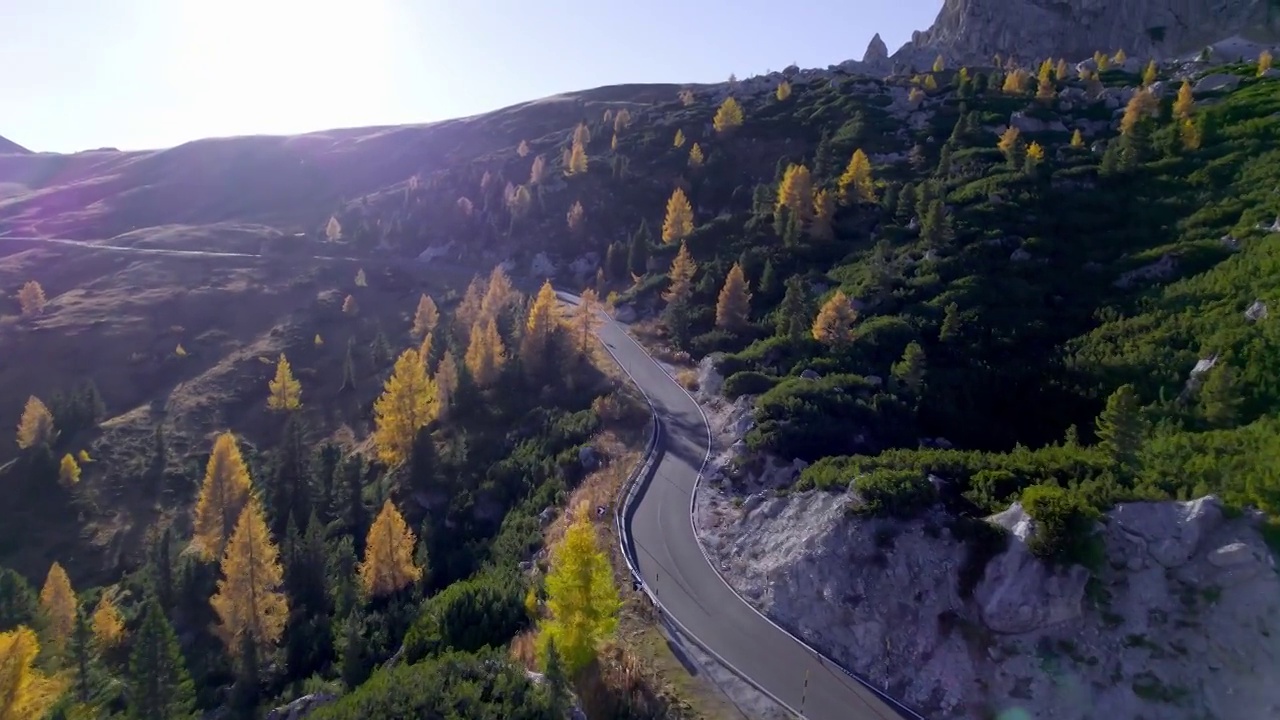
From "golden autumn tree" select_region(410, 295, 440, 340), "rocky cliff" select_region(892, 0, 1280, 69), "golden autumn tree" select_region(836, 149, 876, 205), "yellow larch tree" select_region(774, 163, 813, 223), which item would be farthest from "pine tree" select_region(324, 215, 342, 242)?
"rocky cliff" select_region(892, 0, 1280, 69)

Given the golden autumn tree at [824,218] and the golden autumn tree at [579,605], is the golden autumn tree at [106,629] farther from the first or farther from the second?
the golden autumn tree at [824,218]

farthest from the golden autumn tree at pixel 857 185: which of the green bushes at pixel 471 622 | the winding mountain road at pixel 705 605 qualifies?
the green bushes at pixel 471 622

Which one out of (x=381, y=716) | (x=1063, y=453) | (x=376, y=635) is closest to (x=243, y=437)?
(x=376, y=635)

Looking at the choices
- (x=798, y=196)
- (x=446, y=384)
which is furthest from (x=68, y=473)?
(x=798, y=196)

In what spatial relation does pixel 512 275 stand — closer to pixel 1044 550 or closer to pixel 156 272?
pixel 156 272

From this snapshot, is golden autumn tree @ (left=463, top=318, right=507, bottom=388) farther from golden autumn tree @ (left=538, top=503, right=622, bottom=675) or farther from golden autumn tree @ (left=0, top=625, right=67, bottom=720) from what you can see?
golden autumn tree @ (left=538, top=503, right=622, bottom=675)
